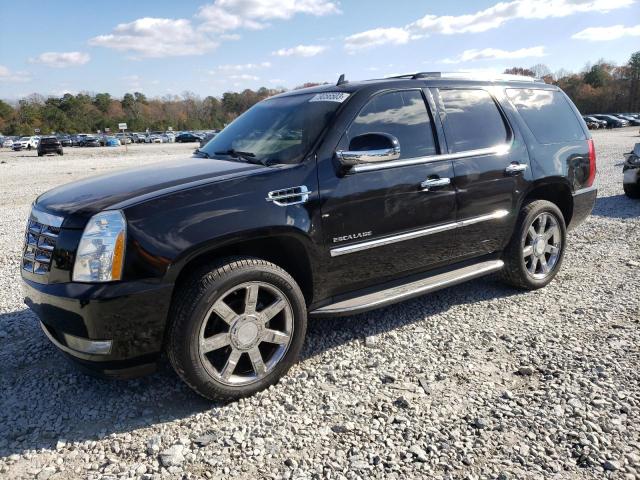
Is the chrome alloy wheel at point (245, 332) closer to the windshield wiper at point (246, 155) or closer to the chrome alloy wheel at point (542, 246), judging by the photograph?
the windshield wiper at point (246, 155)

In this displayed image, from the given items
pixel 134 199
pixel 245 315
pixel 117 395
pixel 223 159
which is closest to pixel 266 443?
pixel 245 315

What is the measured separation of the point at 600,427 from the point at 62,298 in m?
2.98

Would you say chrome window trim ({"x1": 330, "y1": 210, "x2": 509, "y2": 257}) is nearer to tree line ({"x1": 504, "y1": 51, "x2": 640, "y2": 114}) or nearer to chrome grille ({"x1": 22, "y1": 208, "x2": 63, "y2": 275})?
chrome grille ({"x1": 22, "y1": 208, "x2": 63, "y2": 275})

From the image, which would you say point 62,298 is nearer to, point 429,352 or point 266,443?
point 266,443

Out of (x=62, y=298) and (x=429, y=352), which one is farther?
(x=429, y=352)

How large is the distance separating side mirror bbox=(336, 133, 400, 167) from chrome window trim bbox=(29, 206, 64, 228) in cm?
175

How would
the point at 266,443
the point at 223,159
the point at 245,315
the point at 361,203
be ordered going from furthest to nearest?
the point at 223,159
the point at 361,203
the point at 245,315
the point at 266,443

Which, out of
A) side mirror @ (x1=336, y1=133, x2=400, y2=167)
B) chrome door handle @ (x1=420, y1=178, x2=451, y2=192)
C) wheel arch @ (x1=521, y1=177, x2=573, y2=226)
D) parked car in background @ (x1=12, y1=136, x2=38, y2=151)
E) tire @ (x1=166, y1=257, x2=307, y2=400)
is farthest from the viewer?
parked car in background @ (x1=12, y1=136, x2=38, y2=151)

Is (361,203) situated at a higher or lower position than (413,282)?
higher

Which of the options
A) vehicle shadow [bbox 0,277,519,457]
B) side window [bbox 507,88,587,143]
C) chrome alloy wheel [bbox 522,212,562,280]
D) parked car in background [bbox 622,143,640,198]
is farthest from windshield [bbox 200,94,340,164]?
parked car in background [bbox 622,143,640,198]

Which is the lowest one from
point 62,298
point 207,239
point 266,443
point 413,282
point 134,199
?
point 266,443

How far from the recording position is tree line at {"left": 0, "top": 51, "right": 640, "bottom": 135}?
90.9 metres

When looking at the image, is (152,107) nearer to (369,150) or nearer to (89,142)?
(89,142)

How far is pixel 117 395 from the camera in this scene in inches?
124
